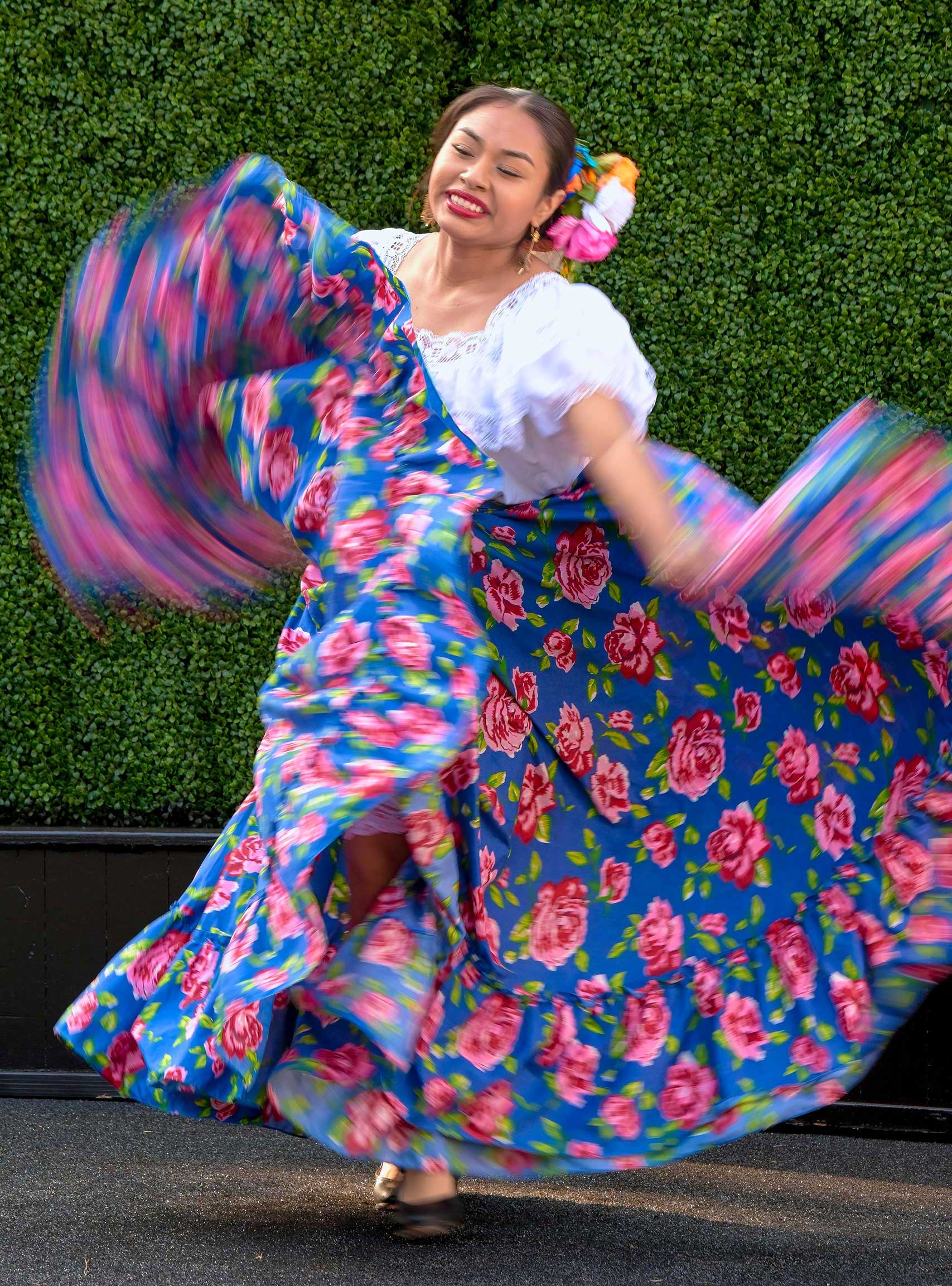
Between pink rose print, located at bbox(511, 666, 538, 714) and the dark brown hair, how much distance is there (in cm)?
56

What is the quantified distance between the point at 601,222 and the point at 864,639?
63cm

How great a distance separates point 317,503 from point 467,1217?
3.01ft

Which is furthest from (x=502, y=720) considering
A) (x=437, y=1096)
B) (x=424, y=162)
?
(x=424, y=162)

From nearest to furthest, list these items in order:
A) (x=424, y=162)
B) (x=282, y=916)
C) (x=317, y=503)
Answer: (x=282, y=916)
(x=317, y=503)
(x=424, y=162)

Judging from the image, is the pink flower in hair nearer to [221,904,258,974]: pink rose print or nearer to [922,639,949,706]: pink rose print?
[922,639,949,706]: pink rose print

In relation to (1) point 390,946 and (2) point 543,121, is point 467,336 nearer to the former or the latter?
(2) point 543,121

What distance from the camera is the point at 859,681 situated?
199 centimetres

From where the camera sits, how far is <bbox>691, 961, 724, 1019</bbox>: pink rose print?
190 centimetres

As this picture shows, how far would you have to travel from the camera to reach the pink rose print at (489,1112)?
5.86 feet

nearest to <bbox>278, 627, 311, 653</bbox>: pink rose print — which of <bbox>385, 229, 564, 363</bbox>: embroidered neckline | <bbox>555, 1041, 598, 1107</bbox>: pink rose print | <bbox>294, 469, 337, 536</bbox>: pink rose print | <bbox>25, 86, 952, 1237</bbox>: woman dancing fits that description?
<bbox>25, 86, 952, 1237</bbox>: woman dancing

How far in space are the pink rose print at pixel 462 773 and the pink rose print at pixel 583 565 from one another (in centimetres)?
29

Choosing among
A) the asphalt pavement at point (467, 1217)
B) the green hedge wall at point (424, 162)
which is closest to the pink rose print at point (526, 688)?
the asphalt pavement at point (467, 1217)

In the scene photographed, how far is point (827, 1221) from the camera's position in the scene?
79.4 inches

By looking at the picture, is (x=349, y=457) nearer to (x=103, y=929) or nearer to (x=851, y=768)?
(x=851, y=768)
